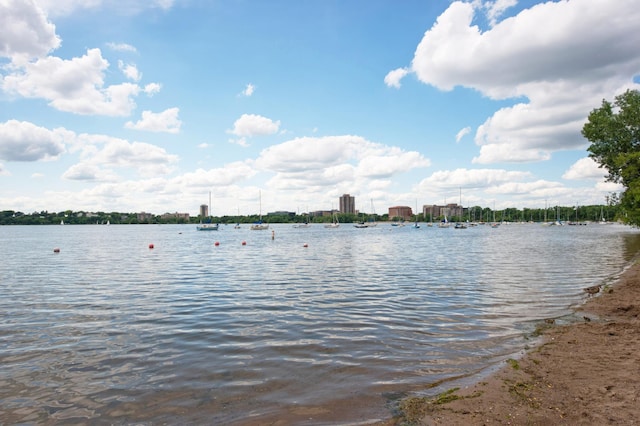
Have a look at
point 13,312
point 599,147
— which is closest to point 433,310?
point 13,312

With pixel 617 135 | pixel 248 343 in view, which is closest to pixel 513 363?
pixel 248 343

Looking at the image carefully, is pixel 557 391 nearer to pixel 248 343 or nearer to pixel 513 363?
pixel 513 363

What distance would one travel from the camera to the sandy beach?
264 inches

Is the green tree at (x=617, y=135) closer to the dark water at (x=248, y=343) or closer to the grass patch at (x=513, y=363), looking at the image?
the dark water at (x=248, y=343)

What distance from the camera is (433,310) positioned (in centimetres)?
1753

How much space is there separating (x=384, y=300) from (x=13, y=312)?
17.1m

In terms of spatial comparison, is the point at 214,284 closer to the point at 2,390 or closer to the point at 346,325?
the point at 346,325

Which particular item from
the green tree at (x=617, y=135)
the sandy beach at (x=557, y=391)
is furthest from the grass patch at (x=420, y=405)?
the green tree at (x=617, y=135)

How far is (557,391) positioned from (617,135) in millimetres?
69522

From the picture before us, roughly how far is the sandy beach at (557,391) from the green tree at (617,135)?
57874 mm

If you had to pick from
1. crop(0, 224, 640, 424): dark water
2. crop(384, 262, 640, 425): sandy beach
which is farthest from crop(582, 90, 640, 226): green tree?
crop(384, 262, 640, 425): sandy beach

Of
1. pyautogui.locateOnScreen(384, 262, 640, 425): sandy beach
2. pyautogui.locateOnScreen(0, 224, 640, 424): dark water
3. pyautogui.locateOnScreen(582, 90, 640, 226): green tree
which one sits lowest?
pyautogui.locateOnScreen(0, 224, 640, 424): dark water

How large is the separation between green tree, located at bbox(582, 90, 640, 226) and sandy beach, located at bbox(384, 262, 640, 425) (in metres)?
57.9

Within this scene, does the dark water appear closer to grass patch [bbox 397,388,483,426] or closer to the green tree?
grass patch [bbox 397,388,483,426]
